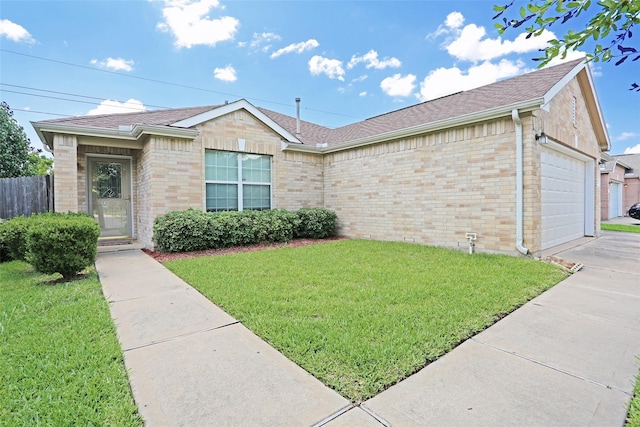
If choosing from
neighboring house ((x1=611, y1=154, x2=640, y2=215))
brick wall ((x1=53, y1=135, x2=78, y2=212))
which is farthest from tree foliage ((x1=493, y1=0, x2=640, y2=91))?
neighboring house ((x1=611, y1=154, x2=640, y2=215))

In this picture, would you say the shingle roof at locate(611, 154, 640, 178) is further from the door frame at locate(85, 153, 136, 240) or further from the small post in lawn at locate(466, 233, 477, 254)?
the door frame at locate(85, 153, 136, 240)

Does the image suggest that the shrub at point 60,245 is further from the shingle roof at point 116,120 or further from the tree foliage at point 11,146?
the tree foliage at point 11,146

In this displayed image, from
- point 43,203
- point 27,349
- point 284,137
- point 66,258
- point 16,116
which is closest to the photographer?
point 27,349

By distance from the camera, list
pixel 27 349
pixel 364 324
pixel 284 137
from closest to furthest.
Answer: pixel 27 349 < pixel 364 324 < pixel 284 137

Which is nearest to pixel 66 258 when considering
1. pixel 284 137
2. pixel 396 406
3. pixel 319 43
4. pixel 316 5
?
pixel 396 406

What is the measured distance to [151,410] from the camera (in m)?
2.08

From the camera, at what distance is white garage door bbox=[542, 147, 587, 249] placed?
25.7ft

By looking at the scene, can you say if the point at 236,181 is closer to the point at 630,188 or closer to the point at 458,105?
the point at 458,105

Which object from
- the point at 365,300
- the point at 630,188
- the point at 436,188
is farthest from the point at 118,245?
the point at 630,188

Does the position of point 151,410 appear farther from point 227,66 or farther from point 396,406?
point 227,66

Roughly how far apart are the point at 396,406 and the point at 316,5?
12.4m

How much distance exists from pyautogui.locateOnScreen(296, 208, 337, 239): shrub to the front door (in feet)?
19.0

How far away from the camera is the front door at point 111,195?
973cm

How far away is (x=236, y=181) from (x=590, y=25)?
30.9ft
